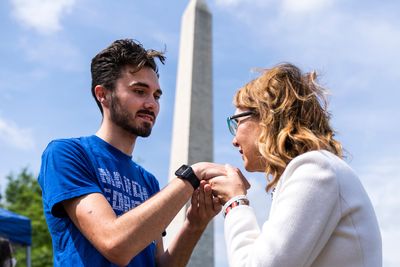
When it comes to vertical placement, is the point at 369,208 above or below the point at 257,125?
below

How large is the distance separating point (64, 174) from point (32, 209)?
84.9 ft

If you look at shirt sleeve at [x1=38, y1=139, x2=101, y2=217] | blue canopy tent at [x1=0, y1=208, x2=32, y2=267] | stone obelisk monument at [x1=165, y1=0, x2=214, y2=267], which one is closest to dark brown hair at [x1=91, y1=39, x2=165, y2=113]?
shirt sleeve at [x1=38, y1=139, x2=101, y2=217]

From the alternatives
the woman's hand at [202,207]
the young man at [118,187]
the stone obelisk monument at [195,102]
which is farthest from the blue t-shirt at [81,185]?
the stone obelisk monument at [195,102]

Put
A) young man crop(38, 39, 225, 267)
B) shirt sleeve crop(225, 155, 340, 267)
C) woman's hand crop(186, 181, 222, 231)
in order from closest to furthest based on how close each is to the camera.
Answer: shirt sleeve crop(225, 155, 340, 267) → young man crop(38, 39, 225, 267) → woman's hand crop(186, 181, 222, 231)

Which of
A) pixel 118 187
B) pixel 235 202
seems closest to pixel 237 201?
pixel 235 202

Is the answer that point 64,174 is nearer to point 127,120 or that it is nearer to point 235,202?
point 127,120

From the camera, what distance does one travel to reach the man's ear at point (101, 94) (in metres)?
3.00

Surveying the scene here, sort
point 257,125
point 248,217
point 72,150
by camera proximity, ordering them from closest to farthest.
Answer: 1. point 248,217
2. point 257,125
3. point 72,150

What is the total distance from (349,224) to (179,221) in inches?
453

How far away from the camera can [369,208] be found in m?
2.19

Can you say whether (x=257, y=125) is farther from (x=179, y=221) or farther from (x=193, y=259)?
(x=193, y=259)

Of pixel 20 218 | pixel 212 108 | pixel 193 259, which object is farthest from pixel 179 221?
pixel 20 218

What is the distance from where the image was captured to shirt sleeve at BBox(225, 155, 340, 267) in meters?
2.06

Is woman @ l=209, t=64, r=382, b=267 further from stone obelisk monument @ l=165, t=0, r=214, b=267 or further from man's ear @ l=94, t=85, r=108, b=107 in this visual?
stone obelisk monument @ l=165, t=0, r=214, b=267
